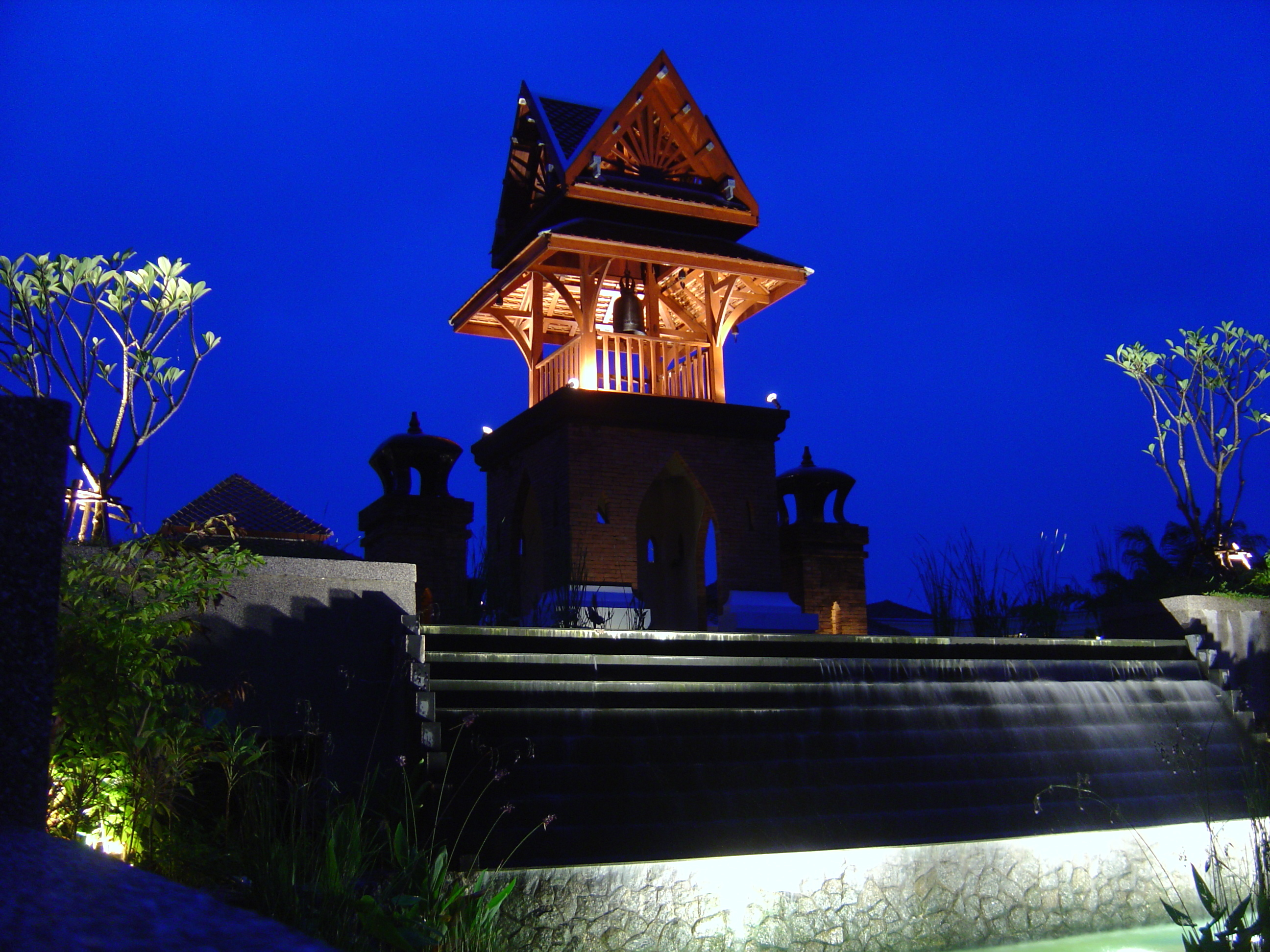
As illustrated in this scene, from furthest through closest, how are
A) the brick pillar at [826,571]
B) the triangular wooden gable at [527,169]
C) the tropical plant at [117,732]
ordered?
the brick pillar at [826,571] < the triangular wooden gable at [527,169] < the tropical plant at [117,732]

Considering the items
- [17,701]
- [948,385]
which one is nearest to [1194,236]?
[948,385]

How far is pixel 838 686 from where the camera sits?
7363mm

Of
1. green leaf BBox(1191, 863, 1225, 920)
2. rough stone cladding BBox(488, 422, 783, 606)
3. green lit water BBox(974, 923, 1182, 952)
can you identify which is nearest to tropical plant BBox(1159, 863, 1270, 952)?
green leaf BBox(1191, 863, 1225, 920)

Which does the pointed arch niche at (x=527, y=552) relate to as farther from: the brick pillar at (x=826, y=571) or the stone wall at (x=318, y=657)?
the stone wall at (x=318, y=657)

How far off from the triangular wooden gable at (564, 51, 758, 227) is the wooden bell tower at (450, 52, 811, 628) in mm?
23

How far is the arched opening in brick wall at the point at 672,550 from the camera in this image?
53.1 feet

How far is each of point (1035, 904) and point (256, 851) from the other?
420cm

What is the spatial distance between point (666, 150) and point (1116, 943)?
1237 centimetres

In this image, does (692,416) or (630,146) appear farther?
(630,146)

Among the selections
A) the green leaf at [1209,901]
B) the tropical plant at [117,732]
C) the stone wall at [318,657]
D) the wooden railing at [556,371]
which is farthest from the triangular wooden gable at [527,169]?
the green leaf at [1209,901]

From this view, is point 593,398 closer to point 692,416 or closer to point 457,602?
point 692,416

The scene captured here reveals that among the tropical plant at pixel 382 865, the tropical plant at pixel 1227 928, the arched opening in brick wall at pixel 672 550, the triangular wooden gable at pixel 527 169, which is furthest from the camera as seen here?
the arched opening in brick wall at pixel 672 550

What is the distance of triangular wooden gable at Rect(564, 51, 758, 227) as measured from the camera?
15.3 meters

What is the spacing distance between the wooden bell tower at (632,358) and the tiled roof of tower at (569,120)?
3 centimetres
